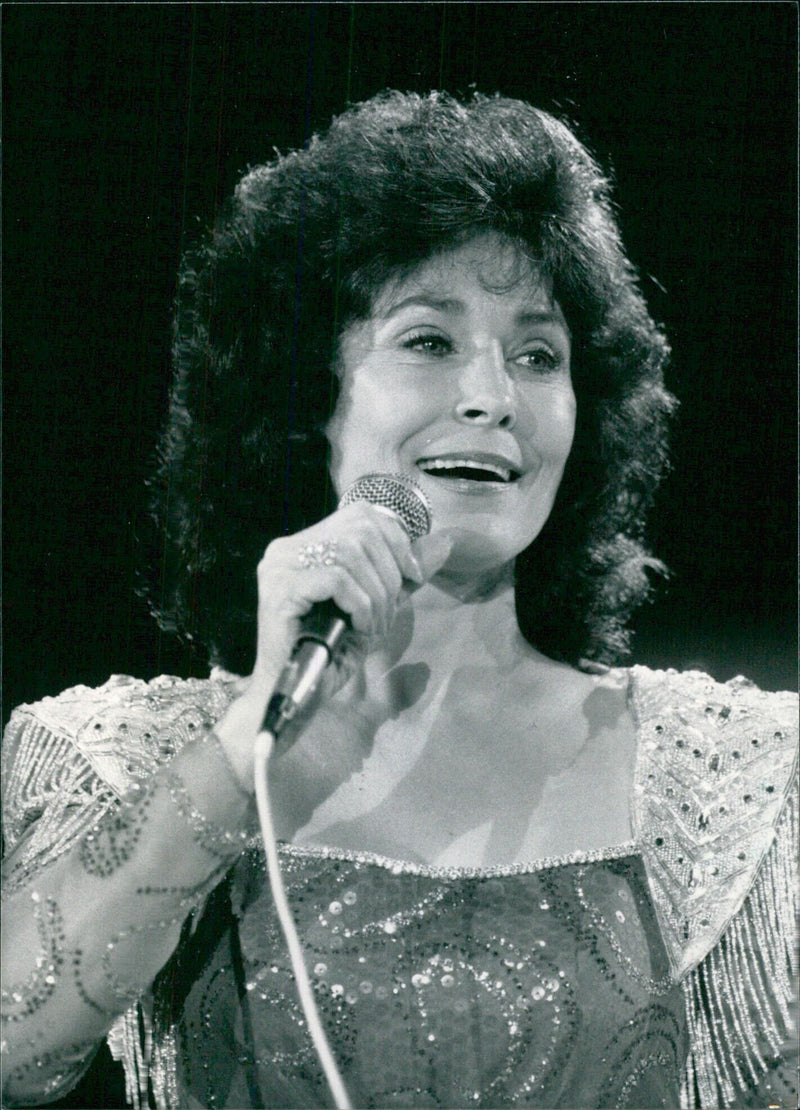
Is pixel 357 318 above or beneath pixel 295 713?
above

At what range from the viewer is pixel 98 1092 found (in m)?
1.59

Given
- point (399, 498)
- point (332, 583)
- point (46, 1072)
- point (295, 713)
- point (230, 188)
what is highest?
point (230, 188)

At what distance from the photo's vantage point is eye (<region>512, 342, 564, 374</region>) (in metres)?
1.46

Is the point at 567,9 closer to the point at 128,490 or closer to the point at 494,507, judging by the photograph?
the point at 494,507

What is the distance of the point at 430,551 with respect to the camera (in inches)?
47.1

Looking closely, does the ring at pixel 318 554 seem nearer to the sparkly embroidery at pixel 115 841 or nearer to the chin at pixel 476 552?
the sparkly embroidery at pixel 115 841

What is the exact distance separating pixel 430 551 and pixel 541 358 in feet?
1.26

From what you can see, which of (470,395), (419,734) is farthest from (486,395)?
(419,734)

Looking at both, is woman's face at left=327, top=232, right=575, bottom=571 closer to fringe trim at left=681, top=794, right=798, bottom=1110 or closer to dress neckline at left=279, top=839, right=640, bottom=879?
dress neckline at left=279, top=839, right=640, bottom=879

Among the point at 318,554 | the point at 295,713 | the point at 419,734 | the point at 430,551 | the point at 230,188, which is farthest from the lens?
the point at 230,188

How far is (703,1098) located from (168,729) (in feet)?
2.26

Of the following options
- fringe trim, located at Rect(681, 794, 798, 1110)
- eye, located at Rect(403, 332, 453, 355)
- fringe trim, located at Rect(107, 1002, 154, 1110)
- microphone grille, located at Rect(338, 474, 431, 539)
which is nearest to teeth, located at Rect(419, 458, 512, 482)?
eye, located at Rect(403, 332, 453, 355)

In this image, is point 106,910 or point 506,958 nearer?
point 106,910

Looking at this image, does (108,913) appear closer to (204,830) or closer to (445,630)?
(204,830)
